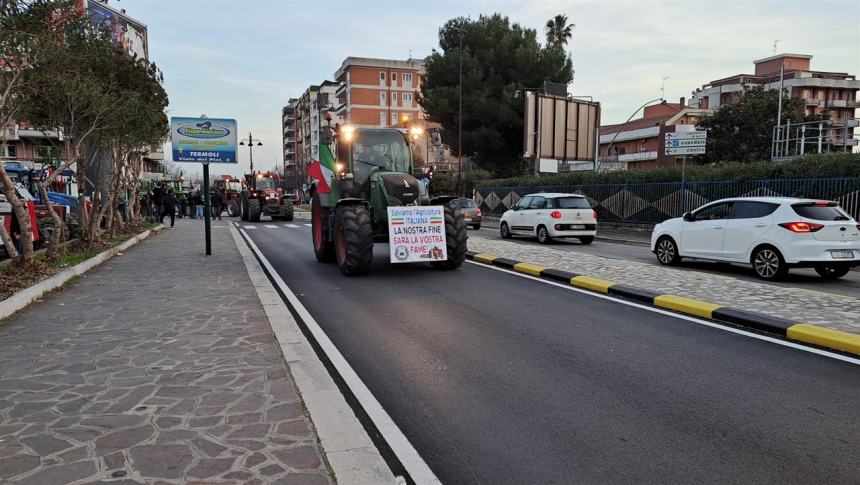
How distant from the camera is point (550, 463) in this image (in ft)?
11.1

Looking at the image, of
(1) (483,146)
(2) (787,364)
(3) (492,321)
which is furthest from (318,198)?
(1) (483,146)

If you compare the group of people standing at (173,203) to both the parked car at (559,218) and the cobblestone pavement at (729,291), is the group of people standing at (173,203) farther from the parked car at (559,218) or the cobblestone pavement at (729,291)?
the cobblestone pavement at (729,291)

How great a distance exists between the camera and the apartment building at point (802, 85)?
234 ft

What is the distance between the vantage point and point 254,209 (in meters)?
31.4

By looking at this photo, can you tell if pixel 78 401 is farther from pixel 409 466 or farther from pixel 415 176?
pixel 415 176

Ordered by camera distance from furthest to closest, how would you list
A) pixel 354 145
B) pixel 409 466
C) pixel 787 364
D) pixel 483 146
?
pixel 483 146 < pixel 354 145 < pixel 787 364 < pixel 409 466

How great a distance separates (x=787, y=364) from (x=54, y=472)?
594 centimetres

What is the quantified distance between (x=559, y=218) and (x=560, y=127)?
18.5 m

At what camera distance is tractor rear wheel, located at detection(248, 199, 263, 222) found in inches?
1237

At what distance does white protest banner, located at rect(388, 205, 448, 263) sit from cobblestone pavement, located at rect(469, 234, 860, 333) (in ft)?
8.61

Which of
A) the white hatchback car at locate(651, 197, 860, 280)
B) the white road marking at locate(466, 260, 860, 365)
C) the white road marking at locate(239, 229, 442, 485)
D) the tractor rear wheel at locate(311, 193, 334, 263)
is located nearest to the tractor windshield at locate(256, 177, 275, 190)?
the tractor rear wheel at locate(311, 193, 334, 263)

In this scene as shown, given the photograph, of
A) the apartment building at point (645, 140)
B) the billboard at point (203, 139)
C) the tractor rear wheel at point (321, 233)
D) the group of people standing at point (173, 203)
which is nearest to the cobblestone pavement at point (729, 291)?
the tractor rear wheel at point (321, 233)

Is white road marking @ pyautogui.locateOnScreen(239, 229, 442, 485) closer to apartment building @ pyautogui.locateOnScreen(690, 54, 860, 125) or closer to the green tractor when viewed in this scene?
the green tractor

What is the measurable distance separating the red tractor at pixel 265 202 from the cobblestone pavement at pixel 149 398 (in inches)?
948
